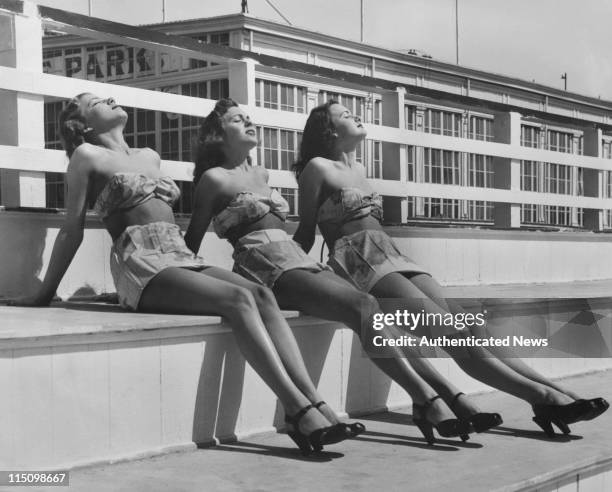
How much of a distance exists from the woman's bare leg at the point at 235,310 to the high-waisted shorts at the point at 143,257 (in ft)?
0.12

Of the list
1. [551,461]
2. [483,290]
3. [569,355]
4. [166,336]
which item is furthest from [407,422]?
[483,290]

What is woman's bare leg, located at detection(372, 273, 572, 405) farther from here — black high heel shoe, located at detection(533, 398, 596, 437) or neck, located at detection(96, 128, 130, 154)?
neck, located at detection(96, 128, 130, 154)

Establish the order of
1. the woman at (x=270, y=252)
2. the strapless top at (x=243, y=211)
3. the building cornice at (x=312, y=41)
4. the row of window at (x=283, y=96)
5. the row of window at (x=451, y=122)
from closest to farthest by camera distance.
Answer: the woman at (x=270, y=252), the strapless top at (x=243, y=211), the row of window at (x=283, y=96), the row of window at (x=451, y=122), the building cornice at (x=312, y=41)

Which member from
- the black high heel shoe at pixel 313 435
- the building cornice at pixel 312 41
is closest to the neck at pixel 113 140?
the black high heel shoe at pixel 313 435

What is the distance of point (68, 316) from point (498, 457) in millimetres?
1441

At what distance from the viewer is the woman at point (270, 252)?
340 cm

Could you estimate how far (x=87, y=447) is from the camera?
2.95 metres

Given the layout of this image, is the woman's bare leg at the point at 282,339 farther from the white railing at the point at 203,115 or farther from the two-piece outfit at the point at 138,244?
the white railing at the point at 203,115

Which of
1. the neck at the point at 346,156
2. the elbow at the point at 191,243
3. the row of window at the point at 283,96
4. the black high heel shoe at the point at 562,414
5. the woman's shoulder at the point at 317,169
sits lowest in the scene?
the black high heel shoe at the point at 562,414

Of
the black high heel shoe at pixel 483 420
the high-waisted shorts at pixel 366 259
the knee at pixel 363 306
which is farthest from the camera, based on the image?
the high-waisted shorts at pixel 366 259

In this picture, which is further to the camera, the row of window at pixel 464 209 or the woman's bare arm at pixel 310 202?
the row of window at pixel 464 209

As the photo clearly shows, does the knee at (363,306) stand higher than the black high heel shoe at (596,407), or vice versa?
the knee at (363,306)

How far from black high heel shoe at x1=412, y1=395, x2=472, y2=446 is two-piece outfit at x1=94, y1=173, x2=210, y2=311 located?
2.89ft

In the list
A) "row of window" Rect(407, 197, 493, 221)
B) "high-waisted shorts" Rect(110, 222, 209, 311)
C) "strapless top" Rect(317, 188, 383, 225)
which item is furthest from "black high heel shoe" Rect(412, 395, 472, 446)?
"row of window" Rect(407, 197, 493, 221)
